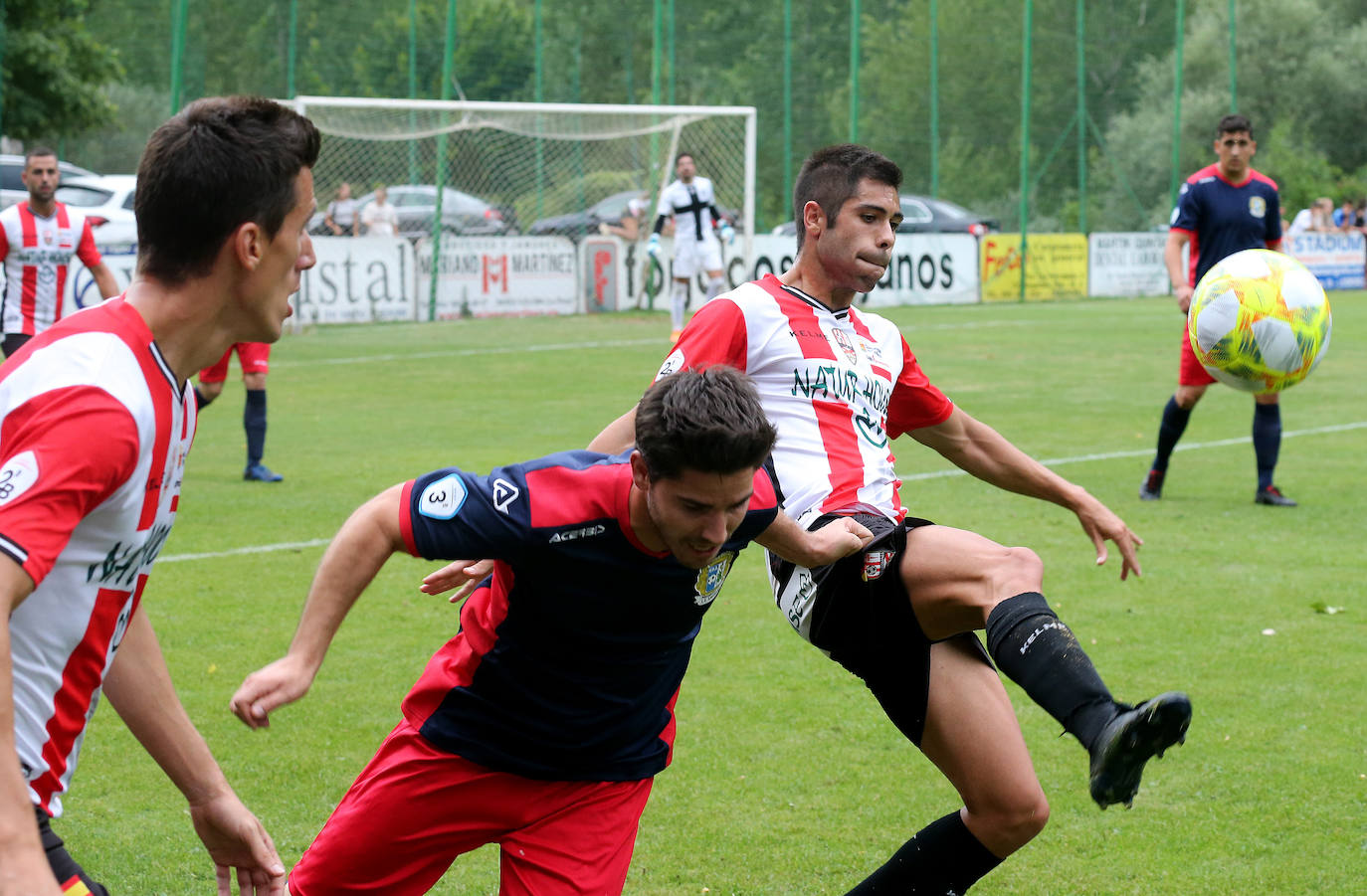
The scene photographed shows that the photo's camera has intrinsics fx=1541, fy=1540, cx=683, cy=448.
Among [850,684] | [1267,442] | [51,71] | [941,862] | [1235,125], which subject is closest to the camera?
[941,862]

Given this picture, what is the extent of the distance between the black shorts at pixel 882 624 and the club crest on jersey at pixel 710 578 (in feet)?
1.77

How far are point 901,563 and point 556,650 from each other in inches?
37.8

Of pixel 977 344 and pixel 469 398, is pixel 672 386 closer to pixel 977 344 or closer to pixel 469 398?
pixel 469 398

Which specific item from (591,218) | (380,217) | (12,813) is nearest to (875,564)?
(12,813)

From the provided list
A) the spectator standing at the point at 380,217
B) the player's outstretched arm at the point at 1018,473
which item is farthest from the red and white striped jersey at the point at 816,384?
the spectator standing at the point at 380,217

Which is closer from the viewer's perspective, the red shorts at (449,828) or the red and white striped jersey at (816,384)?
the red shorts at (449,828)

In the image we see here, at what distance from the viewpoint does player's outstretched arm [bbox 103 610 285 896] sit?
98.0 inches

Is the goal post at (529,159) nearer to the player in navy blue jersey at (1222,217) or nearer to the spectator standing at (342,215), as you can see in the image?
the spectator standing at (342,215)

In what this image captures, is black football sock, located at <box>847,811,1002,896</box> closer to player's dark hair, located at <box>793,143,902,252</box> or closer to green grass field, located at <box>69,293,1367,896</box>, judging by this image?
green grass field, located at <box>69,293,1367,896</box>

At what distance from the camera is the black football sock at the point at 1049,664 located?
2.95 metres

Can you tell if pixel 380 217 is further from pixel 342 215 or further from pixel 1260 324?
pixel 1260 324

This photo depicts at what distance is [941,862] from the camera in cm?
352

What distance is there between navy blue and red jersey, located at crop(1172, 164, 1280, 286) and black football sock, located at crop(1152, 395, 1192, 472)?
3.42 feet

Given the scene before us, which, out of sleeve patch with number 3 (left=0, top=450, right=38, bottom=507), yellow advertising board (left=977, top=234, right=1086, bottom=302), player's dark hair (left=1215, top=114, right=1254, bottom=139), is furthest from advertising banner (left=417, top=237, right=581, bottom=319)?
sleeve patch with number 3 (left=0, top=450, right=38, bottom=507)
